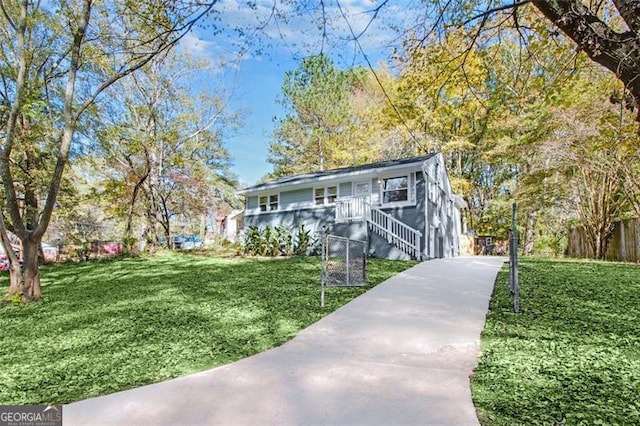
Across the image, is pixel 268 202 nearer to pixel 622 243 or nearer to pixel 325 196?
pixel 325 196

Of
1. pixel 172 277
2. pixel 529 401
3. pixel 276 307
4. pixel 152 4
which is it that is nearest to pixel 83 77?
pixel 172 277

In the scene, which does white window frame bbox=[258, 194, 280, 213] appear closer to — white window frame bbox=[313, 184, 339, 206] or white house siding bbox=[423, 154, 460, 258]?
white window frame bbox=[313, 184, 339, 206]

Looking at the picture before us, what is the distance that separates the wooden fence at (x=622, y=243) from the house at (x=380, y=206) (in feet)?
17.4

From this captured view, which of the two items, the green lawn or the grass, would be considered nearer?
the green lawn

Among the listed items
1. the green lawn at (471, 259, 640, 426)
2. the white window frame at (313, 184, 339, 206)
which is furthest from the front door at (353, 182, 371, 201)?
the green lawn at (471, 259, 640, 426)

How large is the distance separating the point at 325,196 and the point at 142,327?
11566 millimetres

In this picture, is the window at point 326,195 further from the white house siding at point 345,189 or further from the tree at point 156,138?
the tree at point 156,138

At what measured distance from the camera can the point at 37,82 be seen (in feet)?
26.2

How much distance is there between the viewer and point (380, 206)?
14.0 m

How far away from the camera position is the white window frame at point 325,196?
51.0ft

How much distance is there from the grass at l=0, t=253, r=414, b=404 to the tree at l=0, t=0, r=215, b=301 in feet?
5.09

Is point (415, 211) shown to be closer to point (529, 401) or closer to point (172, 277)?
point (172, 277)

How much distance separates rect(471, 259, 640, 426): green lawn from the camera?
233 centimetres

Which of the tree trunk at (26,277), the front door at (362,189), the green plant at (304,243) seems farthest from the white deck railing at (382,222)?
the tree trunk at (26,277)
